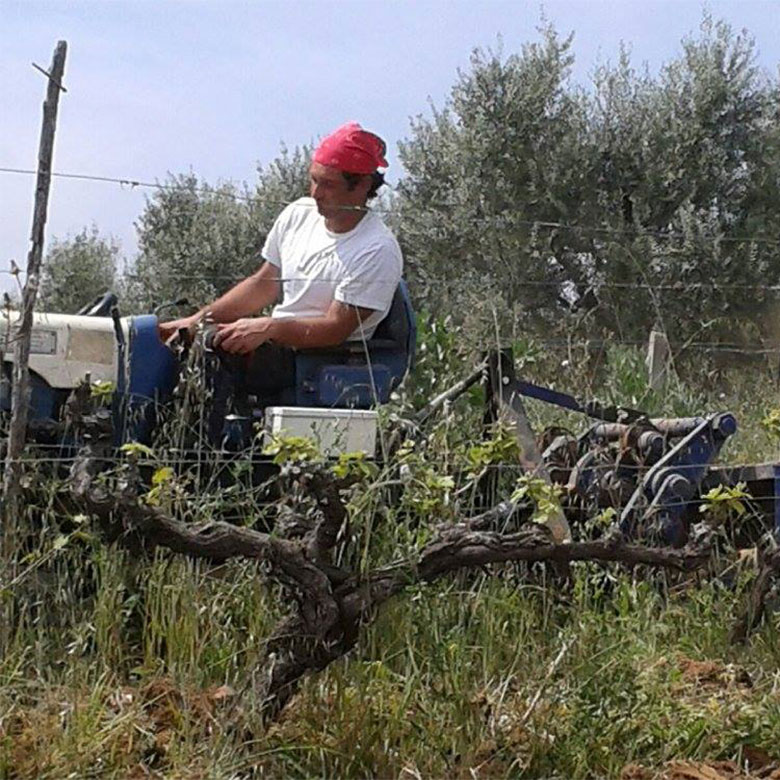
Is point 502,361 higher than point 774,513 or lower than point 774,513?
higher

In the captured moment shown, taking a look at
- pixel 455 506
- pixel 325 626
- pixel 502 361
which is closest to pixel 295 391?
pixel 502 361

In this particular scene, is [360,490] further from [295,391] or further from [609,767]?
[295,391]

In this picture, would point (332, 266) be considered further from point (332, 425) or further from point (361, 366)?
point (332, 425)

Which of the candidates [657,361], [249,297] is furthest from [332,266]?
[657,361]

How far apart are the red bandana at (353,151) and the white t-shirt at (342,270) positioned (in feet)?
0.60

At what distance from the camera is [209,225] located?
586 inches

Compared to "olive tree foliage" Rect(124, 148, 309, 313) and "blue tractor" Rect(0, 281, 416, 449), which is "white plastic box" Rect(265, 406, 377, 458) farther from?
"olive tree foliage" Rect(124, 148, 309, 313)

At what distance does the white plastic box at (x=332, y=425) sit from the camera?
163 inches

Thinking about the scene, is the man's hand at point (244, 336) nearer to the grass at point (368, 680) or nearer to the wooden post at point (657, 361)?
the grass at point (368, 680)

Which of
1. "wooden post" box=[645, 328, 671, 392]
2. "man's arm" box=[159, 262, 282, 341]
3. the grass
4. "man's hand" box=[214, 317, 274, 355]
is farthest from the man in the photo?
"wooden post" box=[645, 328, 671, 392]

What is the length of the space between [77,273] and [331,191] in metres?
4.50

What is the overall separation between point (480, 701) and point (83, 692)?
3.26 feet

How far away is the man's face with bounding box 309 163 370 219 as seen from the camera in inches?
195

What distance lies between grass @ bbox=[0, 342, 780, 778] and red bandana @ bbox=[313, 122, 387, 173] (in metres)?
1.48
